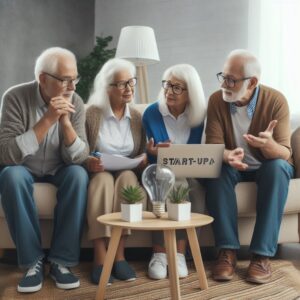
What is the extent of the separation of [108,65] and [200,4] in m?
2.03

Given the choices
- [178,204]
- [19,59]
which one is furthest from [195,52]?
[178,204]

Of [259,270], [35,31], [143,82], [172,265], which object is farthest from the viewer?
[35,31]

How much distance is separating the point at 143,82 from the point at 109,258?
2416 millimetres

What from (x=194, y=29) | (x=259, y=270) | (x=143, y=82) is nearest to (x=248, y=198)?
(x=259, y=270)

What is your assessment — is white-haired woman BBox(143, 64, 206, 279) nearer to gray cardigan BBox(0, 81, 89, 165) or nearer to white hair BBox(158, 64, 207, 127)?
white hair BBox(158, 64, 207, 127)

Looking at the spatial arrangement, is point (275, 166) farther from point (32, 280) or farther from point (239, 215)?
point (32, 280)

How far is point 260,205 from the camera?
2.05 metres

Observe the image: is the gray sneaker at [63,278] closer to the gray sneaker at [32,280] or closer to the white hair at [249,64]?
the gray sneaker at [32,280]

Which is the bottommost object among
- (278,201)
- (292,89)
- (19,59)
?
(278,201)

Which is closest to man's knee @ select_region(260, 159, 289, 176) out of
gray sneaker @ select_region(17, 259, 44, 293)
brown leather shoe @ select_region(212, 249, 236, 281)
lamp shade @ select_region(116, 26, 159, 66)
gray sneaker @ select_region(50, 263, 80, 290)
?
brown leather shoe @ select_region(212, 249, 236, 281)

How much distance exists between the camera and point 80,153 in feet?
6.64

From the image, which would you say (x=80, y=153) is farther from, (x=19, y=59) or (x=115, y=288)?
(x=19, y=59)

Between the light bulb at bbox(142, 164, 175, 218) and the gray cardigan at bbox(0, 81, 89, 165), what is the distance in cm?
40

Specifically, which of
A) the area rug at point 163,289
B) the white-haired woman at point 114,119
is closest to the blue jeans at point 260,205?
the area rug at point 163,289
